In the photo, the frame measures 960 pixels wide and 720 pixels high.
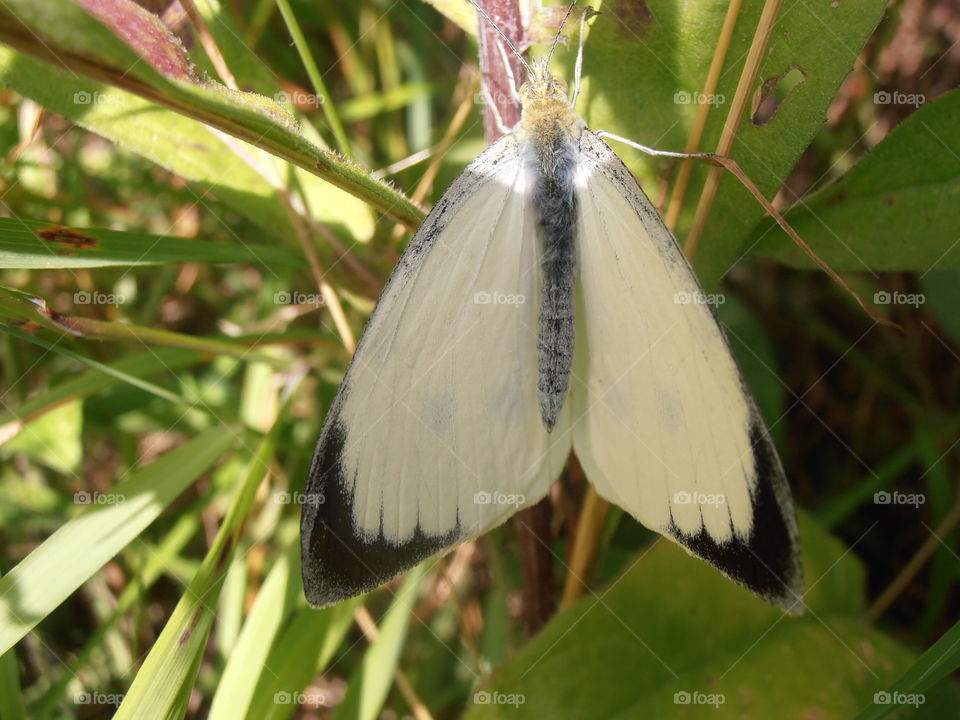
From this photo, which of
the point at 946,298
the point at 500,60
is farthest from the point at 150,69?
the point at 946,298

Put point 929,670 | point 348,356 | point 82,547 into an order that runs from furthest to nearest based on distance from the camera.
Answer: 1. point 348,356
2. point 82,547
3. point 929,670

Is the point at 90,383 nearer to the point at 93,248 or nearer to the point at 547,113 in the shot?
the point at 93,248

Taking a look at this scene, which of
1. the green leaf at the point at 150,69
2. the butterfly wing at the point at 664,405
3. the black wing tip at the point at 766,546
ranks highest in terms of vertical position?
the green leaf at the point at 150,69

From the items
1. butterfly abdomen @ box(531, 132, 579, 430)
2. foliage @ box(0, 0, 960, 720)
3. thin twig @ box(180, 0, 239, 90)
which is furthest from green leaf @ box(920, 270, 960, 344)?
thin twig @ box(180, 0, 239, 90)

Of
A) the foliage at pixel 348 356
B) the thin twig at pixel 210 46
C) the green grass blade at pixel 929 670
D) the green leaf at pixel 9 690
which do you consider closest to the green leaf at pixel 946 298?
the foliage at pixel 348 356

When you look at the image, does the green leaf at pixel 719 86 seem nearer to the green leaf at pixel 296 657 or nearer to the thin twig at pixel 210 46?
the thin twig at pixel 210 46

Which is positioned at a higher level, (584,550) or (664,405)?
(664,405)

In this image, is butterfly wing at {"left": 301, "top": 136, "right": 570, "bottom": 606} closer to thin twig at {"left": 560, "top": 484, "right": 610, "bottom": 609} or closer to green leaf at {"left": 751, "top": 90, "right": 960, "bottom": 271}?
thin twig at {"left": 560, "top": 484, "right": 610, "bottom": 609}
